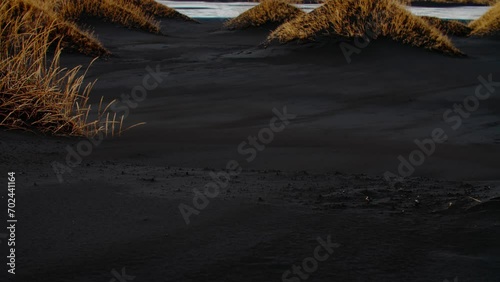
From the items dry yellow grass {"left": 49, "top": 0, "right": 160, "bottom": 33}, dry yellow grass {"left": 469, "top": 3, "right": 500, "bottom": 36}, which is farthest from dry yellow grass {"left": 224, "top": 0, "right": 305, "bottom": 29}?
dry yellow grass {"left": 469, "top": 3, "right": 500, "bottom": 36}

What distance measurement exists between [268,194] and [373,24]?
28.2 ft

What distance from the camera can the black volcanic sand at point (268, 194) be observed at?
2.37 m

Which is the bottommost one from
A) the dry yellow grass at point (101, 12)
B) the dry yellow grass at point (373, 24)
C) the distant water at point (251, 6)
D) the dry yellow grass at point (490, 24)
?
the distant water at point (251, 6)

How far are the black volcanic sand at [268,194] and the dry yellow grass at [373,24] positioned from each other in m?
2.98

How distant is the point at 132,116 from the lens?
6.94 metres

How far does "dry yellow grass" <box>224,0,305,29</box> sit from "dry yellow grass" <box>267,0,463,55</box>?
685 centimetres

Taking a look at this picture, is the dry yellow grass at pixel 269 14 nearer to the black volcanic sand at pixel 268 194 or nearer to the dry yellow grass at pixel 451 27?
the dry yellow grass at pixel 451 27

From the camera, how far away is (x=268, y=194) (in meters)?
3.43

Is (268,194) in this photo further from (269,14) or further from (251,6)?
(251,6)

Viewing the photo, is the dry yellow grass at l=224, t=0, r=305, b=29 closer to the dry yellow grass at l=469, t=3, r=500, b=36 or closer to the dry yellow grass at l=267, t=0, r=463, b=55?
the dry yellow grass at l=469, t=3, r=500, b=36

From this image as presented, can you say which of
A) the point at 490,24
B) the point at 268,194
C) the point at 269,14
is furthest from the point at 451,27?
the point at 268,194

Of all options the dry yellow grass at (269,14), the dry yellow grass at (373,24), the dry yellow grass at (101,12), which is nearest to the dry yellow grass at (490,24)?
the dry yellow grass at (269,14)

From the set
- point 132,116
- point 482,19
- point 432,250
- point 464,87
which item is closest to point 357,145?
point 132,116

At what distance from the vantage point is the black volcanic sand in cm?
237
